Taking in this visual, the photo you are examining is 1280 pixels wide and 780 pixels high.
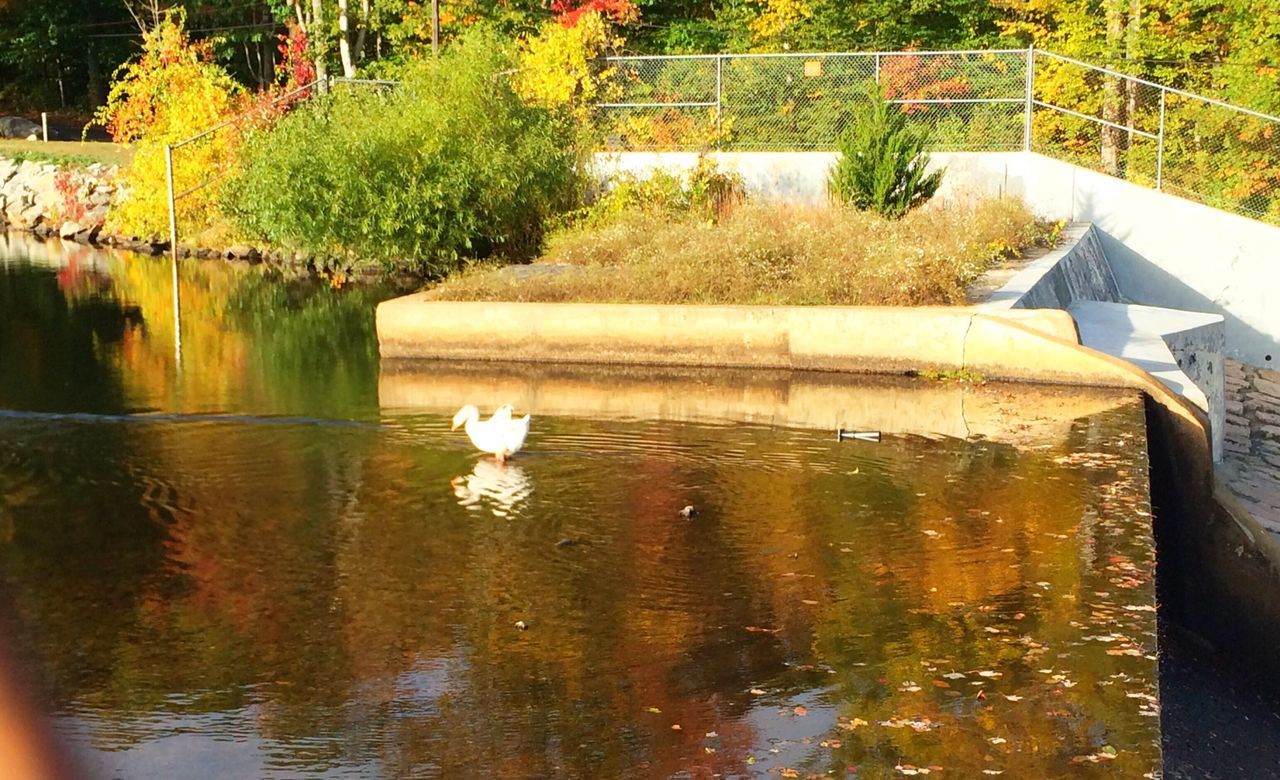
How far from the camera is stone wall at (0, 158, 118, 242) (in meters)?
32.1

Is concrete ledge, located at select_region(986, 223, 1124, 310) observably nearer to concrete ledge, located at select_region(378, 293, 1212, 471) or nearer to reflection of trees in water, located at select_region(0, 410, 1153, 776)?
concrete ledge, located at select_region(378, 293, 1212, 471)

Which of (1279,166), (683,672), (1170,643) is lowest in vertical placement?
(1170,643)

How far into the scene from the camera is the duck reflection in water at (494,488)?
10.0 m

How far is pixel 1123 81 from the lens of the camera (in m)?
26.8

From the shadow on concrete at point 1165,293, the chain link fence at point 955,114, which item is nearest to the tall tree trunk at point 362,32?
the chain link fence at point 955,114

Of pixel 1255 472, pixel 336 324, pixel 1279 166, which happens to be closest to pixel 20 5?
pixel 336 324

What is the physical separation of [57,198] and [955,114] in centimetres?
1992

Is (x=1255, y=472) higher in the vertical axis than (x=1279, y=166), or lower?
lower

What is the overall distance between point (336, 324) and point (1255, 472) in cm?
1057

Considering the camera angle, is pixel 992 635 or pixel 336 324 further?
pixel 336 324

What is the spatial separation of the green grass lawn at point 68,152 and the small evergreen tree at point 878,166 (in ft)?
60.1

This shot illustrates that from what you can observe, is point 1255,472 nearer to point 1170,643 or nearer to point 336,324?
point 1170,643

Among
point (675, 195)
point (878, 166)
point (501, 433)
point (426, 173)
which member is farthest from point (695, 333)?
point (675, 195)

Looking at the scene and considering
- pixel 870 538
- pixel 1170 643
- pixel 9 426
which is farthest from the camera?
pixel 9 426
